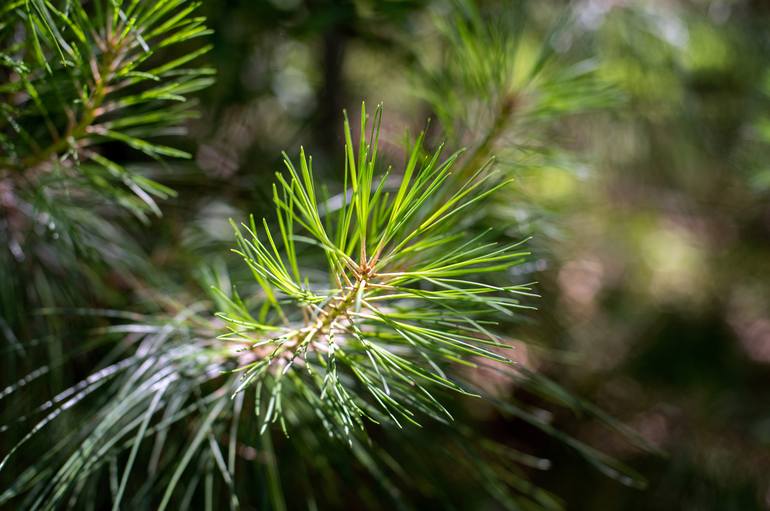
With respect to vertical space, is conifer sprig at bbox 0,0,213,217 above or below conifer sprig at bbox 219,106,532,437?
above

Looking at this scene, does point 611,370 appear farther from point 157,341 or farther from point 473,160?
point 157,341

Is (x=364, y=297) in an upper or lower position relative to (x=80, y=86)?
lower

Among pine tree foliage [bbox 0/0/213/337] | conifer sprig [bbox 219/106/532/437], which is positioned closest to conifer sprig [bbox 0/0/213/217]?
pine tree foliage [bbox 0/0/213/337]

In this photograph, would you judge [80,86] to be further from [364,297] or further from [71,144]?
[364,297]

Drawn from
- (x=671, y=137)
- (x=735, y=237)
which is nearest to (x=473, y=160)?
(x=671, y=137)

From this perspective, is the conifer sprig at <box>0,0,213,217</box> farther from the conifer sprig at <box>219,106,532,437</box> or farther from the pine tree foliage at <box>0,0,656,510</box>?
the conifer sprig at <box>219,106,532,437</box>

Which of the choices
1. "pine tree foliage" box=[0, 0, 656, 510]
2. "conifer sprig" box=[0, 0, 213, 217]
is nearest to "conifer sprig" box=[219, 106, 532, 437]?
"pine tree foliage" box=[0, 0, 656, 510]

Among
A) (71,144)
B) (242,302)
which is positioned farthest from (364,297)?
(71,144)

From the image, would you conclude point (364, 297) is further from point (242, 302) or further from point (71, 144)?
point (71, 144)

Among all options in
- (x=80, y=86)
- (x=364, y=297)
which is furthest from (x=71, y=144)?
(x=364, y=297)

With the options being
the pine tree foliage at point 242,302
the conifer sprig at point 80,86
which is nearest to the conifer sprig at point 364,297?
the pine tree foliage at point 242,302

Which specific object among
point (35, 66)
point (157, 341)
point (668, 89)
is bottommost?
point (157, 341)
